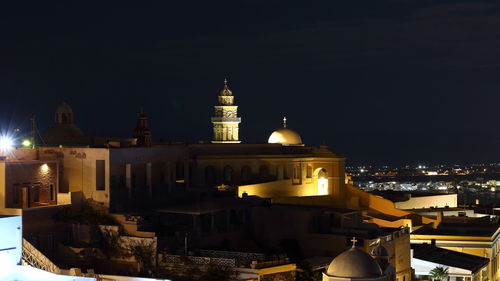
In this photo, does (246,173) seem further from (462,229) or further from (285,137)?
(462,229)

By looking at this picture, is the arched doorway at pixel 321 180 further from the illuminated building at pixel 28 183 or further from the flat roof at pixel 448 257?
the illuminated building at pixel 28 183

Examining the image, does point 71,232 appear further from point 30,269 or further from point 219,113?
point 219,113

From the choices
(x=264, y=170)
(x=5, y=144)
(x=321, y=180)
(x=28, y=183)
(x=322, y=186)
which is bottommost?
(x=322, y=186)

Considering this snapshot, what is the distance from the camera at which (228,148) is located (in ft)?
176

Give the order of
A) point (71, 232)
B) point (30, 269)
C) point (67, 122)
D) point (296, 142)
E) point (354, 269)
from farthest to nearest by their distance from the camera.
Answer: point (296, 142) < point (67, 122) < point (71, 232) < point (30, 269) < point (354, 269)

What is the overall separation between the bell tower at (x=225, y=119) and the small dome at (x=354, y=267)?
1331 inches

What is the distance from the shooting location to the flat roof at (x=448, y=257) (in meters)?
44.5

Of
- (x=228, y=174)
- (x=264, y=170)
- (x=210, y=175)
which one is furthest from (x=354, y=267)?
(x=264, y=170)

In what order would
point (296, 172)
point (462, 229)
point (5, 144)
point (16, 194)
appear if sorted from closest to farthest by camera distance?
point (16, 194), point (5, 144), point (462, 229), point (296, 172)

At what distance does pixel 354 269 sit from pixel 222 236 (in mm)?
10174

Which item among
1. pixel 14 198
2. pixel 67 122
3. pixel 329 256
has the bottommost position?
pixel 329 256

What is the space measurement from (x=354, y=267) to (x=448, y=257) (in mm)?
16331

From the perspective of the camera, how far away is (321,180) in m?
55.2

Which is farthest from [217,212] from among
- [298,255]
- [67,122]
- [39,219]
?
[67,122]
